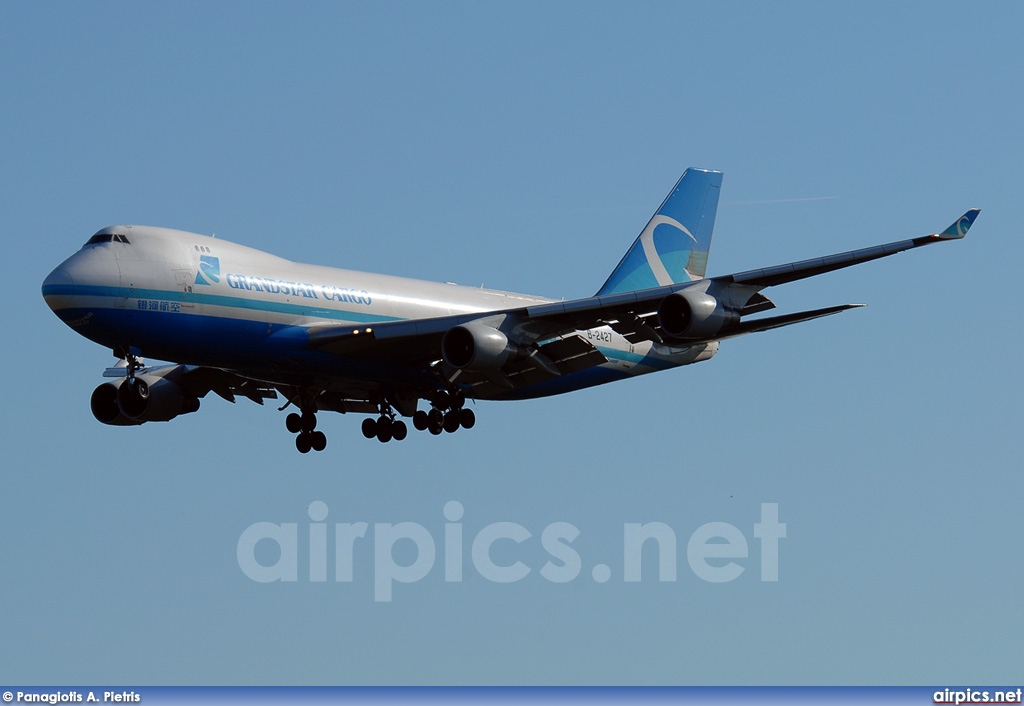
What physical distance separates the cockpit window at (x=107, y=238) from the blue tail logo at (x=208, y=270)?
2.13m

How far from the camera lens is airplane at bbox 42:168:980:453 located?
4397 centimetres

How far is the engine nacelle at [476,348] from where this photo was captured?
4528 cm

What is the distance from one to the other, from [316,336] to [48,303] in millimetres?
7500

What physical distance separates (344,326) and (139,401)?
6.96 m

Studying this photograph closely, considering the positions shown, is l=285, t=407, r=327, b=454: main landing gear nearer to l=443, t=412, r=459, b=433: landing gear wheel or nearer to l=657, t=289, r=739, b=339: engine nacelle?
l=443, t=412, r=459, b=433: landing gear wheel

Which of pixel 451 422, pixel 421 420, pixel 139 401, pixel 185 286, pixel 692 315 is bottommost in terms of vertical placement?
pixel 692 315

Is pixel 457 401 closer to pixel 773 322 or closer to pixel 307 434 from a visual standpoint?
pixel 307 434

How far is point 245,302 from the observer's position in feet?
149

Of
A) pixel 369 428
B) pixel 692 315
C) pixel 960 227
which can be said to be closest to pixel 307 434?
pixel 369 428

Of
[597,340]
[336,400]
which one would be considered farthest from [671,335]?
[336,400]

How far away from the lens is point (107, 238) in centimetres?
4525

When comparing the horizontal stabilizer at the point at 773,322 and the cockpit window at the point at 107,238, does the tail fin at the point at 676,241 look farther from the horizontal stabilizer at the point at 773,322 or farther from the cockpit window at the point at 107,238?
the cockpit window at the point at 107,238

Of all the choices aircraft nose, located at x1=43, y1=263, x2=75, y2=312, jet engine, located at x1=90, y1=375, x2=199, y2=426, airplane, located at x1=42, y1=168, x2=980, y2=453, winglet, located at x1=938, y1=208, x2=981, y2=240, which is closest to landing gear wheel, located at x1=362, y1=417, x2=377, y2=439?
airplane, located at x1=42, y1=168, x2=980, y2=453

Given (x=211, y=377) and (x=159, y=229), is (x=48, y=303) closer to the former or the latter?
(x=159, y=229)
